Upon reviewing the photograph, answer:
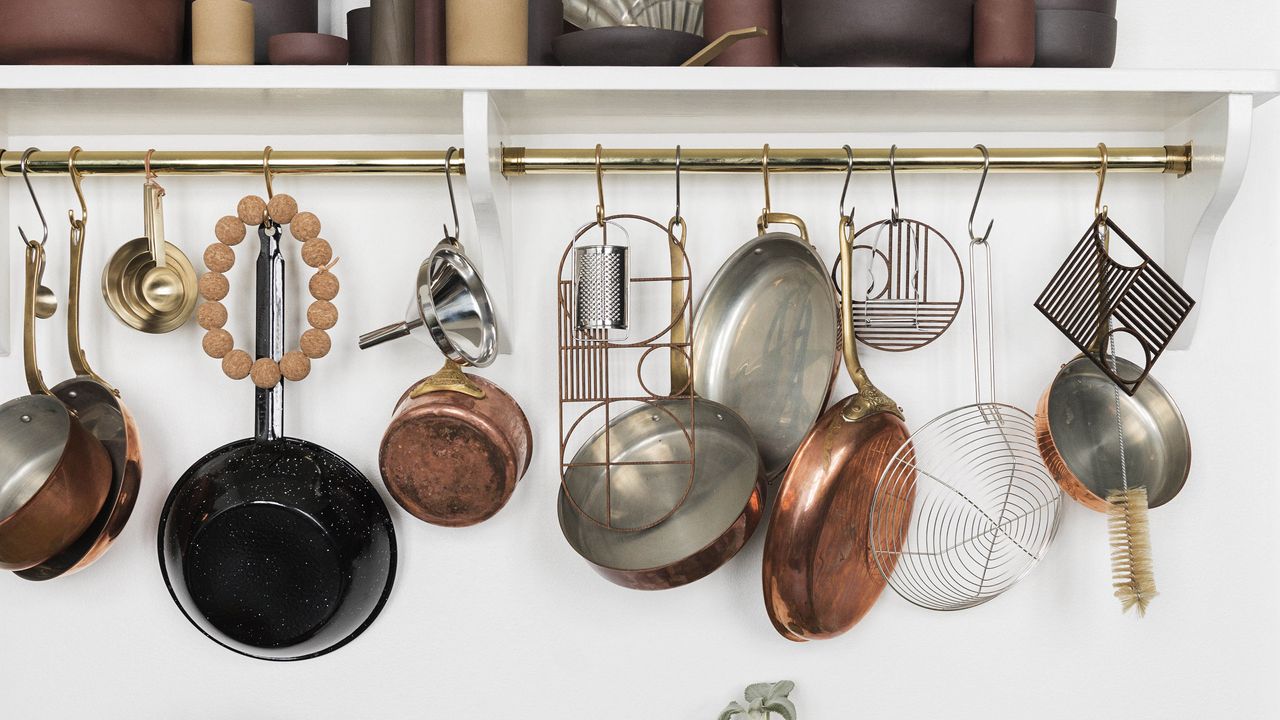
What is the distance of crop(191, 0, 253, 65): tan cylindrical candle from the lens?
2.75ft

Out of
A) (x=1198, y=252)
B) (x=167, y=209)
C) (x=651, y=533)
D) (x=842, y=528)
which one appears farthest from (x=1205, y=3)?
(x=167, y=209)

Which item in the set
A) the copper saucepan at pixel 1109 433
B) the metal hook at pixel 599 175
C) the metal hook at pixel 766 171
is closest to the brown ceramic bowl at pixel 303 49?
the metal hook at pixel 599 175

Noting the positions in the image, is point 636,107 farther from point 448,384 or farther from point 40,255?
point 40,255

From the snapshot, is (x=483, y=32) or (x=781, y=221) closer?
(x=483, y=32)

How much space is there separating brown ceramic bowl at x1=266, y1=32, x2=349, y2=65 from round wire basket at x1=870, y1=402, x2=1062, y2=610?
0.63 m

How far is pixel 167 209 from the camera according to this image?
986 millimetres

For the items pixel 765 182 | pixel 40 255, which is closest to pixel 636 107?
pixel 765 182

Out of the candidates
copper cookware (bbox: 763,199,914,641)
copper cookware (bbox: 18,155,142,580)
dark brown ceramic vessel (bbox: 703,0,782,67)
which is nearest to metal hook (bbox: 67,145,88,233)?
copper cookware (bbox: 18,155,142,580)

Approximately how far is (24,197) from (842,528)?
86 cm

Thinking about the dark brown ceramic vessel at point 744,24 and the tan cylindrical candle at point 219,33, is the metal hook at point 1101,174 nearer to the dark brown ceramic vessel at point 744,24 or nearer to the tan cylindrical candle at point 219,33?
the dark brown ceramic vessel at point 744,24

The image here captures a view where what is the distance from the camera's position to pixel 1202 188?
0.90 m

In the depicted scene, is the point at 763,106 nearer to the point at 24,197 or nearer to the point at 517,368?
the point at 517,368

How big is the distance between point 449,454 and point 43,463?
15.3 inches

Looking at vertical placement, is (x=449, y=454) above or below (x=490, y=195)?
below
